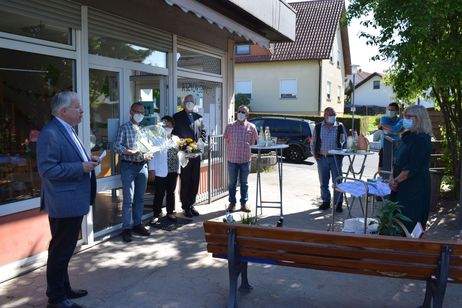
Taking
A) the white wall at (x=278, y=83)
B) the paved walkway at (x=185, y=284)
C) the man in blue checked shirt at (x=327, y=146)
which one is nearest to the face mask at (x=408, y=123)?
the paved walkway at (x=185, y=284)

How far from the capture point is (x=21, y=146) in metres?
4.97

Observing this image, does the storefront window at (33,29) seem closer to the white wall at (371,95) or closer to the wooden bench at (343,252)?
the wooden bench at (343,252)

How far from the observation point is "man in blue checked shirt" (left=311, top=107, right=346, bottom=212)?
301 inches

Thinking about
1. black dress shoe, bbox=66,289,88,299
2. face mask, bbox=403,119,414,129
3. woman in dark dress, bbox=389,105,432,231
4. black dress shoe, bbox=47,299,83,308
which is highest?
face mask, bbox=403,119,414,129

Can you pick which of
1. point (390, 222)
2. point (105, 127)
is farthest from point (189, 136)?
point (390, 222)

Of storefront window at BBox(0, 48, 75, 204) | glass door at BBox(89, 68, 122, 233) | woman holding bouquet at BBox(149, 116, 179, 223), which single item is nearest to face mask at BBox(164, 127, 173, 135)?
woman holding bouquet at BBox(149, 116, 179, 223)

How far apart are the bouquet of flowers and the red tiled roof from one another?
20.1m

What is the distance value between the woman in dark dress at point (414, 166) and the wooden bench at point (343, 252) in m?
1.05

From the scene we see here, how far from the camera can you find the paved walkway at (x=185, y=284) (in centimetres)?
412

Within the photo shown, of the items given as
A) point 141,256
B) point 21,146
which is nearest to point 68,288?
point 141,256

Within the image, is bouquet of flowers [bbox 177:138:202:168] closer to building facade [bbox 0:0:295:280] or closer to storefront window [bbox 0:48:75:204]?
building facade [bbox 0:0:295:280]

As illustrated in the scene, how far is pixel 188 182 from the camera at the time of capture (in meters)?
7.21

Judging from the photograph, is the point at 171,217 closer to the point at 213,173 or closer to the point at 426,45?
the point at 213,173

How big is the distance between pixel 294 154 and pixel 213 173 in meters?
8.02
